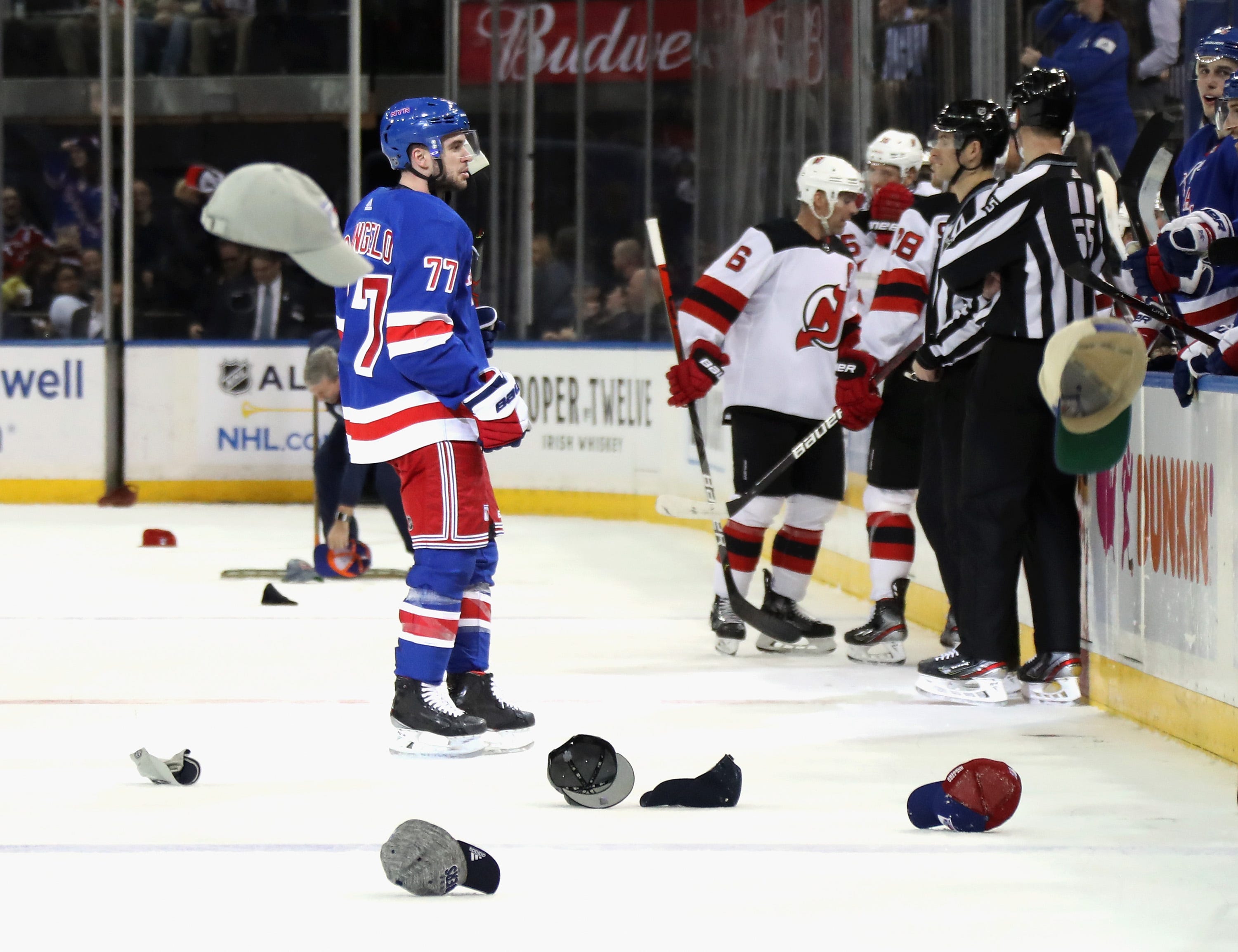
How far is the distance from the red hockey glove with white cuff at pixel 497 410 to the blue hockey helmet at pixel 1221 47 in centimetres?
169

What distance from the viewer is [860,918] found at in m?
2.68

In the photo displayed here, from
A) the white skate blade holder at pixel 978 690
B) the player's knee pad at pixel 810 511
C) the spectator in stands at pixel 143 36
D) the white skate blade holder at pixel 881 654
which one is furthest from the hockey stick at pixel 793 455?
the spectator in stands at pixel 143 36

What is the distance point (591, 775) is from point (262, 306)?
805cm

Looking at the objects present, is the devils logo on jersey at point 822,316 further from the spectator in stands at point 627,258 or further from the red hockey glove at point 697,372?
the spectator in stands at point 627,258

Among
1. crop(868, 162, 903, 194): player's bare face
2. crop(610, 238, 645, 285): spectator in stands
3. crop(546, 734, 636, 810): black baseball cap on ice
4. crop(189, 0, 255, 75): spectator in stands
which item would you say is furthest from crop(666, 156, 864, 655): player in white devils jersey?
crop(189, 0, 255, 75): spectator in stands

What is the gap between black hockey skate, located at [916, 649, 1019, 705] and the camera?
449cm

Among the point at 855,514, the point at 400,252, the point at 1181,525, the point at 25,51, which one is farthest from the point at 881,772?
the point at 25,51

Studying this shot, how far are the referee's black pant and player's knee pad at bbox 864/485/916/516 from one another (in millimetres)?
847

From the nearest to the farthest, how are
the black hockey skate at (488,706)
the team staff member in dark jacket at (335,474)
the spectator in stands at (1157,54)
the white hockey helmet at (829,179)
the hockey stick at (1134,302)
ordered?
the hockey stick at (1134,302) < the black hockey skate at (488,706) < the white hockey helmet at (829,179) < the spectator in stands at (1157,54) < the team staff member in dark jacket at (335,474)

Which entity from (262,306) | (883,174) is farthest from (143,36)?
(883,174)

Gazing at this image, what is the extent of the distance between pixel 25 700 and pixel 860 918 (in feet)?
8.39

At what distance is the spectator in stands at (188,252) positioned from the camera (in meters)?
11.6

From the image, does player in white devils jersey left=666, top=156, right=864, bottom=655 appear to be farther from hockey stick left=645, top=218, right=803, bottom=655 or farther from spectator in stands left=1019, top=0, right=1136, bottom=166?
spectator in stands left=1019, top=0, right=1136, bottom=166

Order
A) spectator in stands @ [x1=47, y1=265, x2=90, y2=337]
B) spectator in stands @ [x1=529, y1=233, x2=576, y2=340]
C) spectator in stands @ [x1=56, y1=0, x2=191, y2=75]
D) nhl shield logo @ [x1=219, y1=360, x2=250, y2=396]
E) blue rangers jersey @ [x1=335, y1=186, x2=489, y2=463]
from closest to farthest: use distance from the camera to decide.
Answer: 1. blue rangers jersey @ [x1=335, y1=186, x2=489, y2=463]
2. nhl shield logo @ [x1=219, y1=360, x2=250, y2=396]
3. spectator in stands @ [x1=529, y1=233, x2=576, y2=340]
4. spectator in stands @ [x1=47, y1=265, x2=90, y2=337]
5. spectator in stands @ [x1=56, y1=0, x2=191, y2=75]
